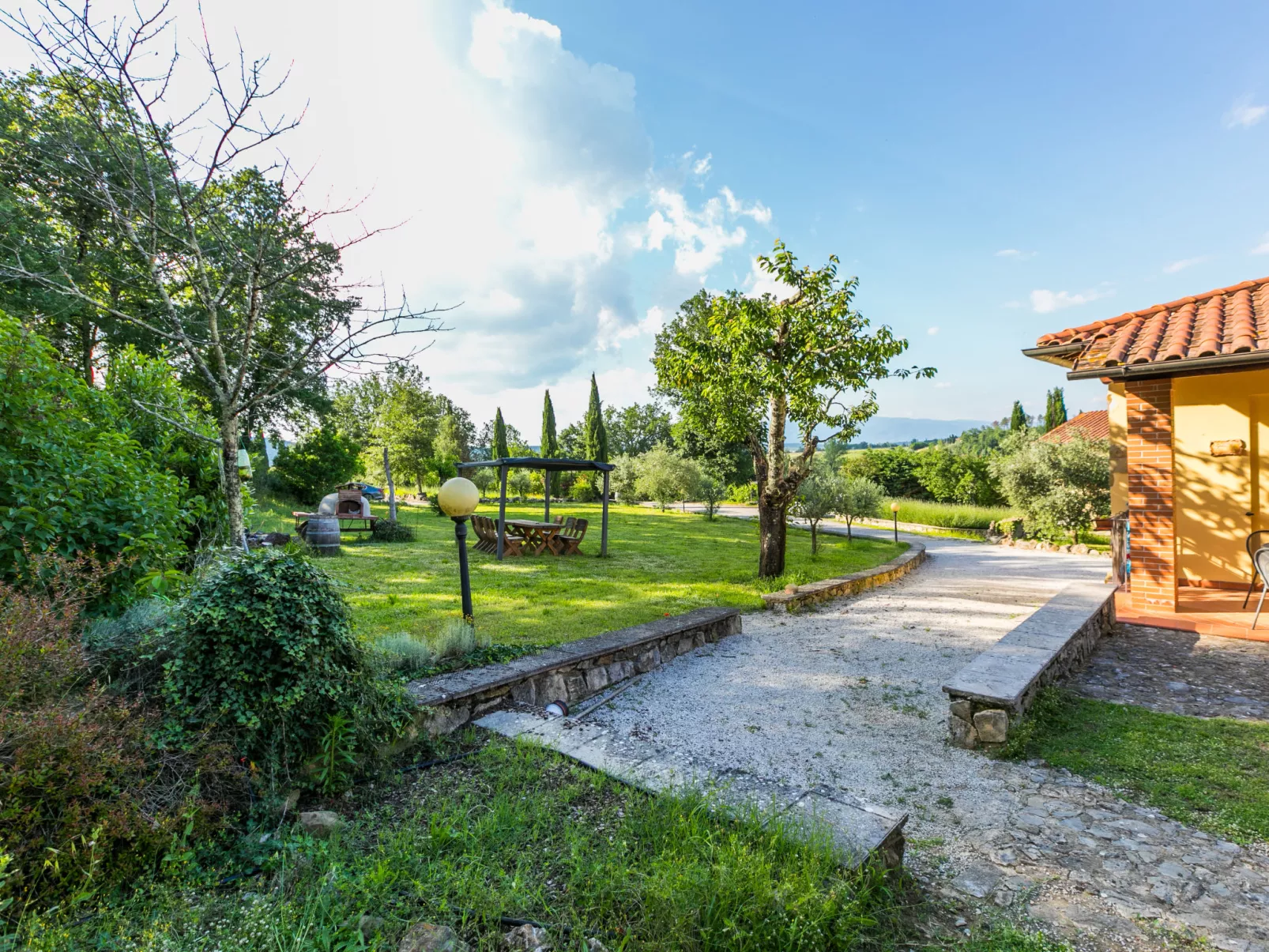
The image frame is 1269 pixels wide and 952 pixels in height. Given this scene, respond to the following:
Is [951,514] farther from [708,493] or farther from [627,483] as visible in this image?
[627,483]

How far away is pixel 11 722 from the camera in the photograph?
5.65 feet

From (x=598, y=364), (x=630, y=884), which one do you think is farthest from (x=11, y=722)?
(x=598, y=364)

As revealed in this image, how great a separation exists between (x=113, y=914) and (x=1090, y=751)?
4.62m

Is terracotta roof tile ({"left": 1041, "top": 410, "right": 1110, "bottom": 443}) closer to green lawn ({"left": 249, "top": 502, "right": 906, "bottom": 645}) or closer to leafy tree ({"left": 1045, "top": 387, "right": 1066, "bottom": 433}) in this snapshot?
green lawn ({"left": 249, "top": 502, "right": 906, "bottom": 645})

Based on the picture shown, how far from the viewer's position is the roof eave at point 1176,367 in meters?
4.89

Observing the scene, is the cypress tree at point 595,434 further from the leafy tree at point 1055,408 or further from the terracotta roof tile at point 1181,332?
the terracotta roof tile at point 1181,332

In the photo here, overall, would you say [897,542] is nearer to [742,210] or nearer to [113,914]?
[742,210]

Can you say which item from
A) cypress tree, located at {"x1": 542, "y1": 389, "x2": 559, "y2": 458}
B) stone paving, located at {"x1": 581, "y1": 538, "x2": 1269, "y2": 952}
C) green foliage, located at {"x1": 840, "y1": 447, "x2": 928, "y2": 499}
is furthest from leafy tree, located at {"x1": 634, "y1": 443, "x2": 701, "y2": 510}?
cypress tree, located at {"x1": 542, "y1": 389, "x2": 559, "y2": 458}

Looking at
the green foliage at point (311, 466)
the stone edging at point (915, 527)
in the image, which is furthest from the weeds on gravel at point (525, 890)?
the green foliage at point (311, 466)

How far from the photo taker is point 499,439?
4094 cm

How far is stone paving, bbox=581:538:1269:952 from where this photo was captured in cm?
212

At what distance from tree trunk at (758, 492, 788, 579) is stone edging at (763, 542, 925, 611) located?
0.80m

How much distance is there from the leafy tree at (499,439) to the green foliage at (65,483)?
119ft

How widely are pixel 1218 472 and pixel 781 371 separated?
17.6 ft
